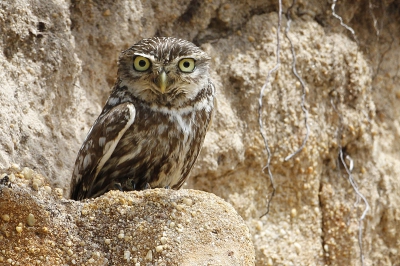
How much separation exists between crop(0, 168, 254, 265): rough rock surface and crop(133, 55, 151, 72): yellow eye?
1130 mm

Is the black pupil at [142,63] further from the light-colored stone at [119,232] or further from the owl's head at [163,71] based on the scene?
the light-colored stone at [119,232]

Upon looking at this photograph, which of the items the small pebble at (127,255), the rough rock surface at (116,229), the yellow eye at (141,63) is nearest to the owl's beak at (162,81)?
the yellow eye at (141,63)

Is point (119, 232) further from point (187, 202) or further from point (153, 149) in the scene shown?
point (153, 149)

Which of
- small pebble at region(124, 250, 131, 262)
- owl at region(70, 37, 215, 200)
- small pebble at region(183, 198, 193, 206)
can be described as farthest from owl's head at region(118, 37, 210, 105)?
small pebble at region(124, 250, 131, 262)

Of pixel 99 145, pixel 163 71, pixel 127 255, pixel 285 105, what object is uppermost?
pixel 163 71

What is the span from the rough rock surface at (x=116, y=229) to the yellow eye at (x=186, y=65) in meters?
1.13

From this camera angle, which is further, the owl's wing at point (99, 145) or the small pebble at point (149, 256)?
the owl's wing at point (99, 145)

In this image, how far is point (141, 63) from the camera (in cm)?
425

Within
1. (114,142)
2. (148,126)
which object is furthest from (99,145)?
(148,126)

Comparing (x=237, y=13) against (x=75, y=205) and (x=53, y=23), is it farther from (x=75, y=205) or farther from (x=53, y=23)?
(x=75, y=205)

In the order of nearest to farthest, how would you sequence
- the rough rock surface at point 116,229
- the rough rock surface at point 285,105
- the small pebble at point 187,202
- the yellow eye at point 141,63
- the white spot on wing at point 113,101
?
the rough rock surface at point 116,229
the small pebble at point 187,202
the yellow eye at point 141,63
the white spot on wing at point 113,101
the rough rock surface at point 285,105

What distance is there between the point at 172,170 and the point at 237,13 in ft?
6.79

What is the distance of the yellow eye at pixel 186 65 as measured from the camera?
423 centimetres

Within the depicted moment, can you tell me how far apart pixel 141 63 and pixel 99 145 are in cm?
58
